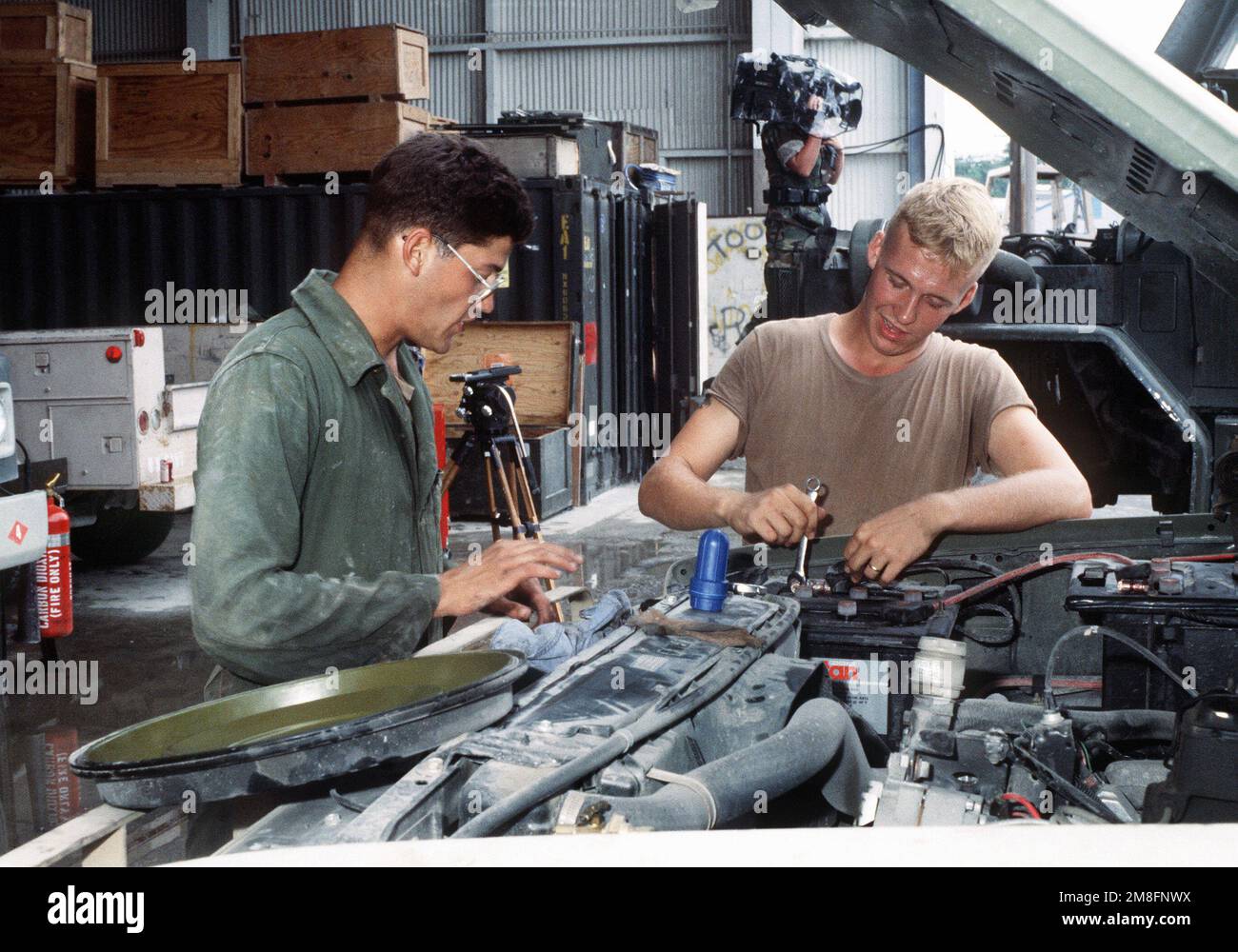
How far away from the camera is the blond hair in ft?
8.49

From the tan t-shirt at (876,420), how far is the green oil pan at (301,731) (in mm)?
1439

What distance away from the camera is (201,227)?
941cm

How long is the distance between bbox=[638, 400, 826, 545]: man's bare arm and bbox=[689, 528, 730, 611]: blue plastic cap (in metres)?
0.28

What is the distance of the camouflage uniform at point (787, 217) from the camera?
560 centimetres

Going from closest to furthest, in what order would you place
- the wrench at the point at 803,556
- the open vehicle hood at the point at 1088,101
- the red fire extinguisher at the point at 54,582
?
the open vehicle hood at the point at 1088,101 → the wrench at the point at 803,556 → the red fire extinguisher at the point at 54,582

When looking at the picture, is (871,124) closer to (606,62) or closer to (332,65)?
(606,62)

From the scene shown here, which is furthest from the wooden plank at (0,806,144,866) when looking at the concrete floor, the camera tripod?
the camera tripod

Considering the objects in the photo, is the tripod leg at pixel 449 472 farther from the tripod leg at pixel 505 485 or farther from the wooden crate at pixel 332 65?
the wooden crate at pixel 332 65

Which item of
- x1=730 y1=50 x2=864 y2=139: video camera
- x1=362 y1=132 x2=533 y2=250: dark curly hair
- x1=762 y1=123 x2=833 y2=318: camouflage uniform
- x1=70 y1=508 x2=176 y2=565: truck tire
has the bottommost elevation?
x1=70 y1=508 x2=176 y2=565: truck tire

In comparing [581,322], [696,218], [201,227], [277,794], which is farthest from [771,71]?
[277,794]

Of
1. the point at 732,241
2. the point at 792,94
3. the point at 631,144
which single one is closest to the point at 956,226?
the point at 792,94

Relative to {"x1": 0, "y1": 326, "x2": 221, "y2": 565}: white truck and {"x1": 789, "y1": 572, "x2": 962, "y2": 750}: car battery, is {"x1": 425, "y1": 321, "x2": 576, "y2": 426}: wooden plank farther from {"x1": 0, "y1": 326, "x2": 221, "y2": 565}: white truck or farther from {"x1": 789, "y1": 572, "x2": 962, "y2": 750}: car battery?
{"x1": 789, "y1": 572, "x2": 962, "y2": 750}: car battery

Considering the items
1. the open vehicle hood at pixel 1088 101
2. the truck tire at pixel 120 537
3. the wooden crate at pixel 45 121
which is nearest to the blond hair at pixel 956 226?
the open vehicle hood at pixel 1088 101
